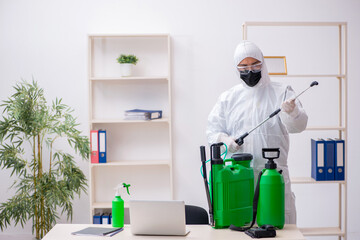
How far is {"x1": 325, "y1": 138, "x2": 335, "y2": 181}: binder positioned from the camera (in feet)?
11.4

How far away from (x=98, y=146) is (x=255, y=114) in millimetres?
1594

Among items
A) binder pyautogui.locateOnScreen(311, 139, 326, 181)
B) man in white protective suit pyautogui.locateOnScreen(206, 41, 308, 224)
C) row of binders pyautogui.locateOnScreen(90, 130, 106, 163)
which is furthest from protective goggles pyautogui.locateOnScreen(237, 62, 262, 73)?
row of binders pyautogui.locateOnScreen(90, 130, 106, 163)

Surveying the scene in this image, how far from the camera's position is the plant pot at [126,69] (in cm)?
371

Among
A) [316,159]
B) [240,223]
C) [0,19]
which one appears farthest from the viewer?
[0,19]

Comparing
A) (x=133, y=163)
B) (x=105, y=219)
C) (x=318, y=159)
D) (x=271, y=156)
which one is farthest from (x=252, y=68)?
(x=105, y=219)

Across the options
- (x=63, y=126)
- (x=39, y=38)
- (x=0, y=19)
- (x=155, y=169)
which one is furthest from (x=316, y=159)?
(x=0, y=19)

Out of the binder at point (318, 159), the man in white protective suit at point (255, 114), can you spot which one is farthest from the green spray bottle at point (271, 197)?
the binder at point (318, 159)

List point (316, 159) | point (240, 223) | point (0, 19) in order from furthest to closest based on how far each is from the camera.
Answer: point (0, 19) → point (316, 159) → point (240, 223)

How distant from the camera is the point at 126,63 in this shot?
12.2ft

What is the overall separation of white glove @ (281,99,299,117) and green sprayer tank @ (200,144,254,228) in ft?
1.32

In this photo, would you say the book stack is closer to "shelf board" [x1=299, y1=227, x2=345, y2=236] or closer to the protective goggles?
the protective goggles

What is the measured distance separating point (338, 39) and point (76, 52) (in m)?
2.33

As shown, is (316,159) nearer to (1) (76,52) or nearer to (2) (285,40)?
(2) (285,40)

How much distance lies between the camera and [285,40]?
3.90m
